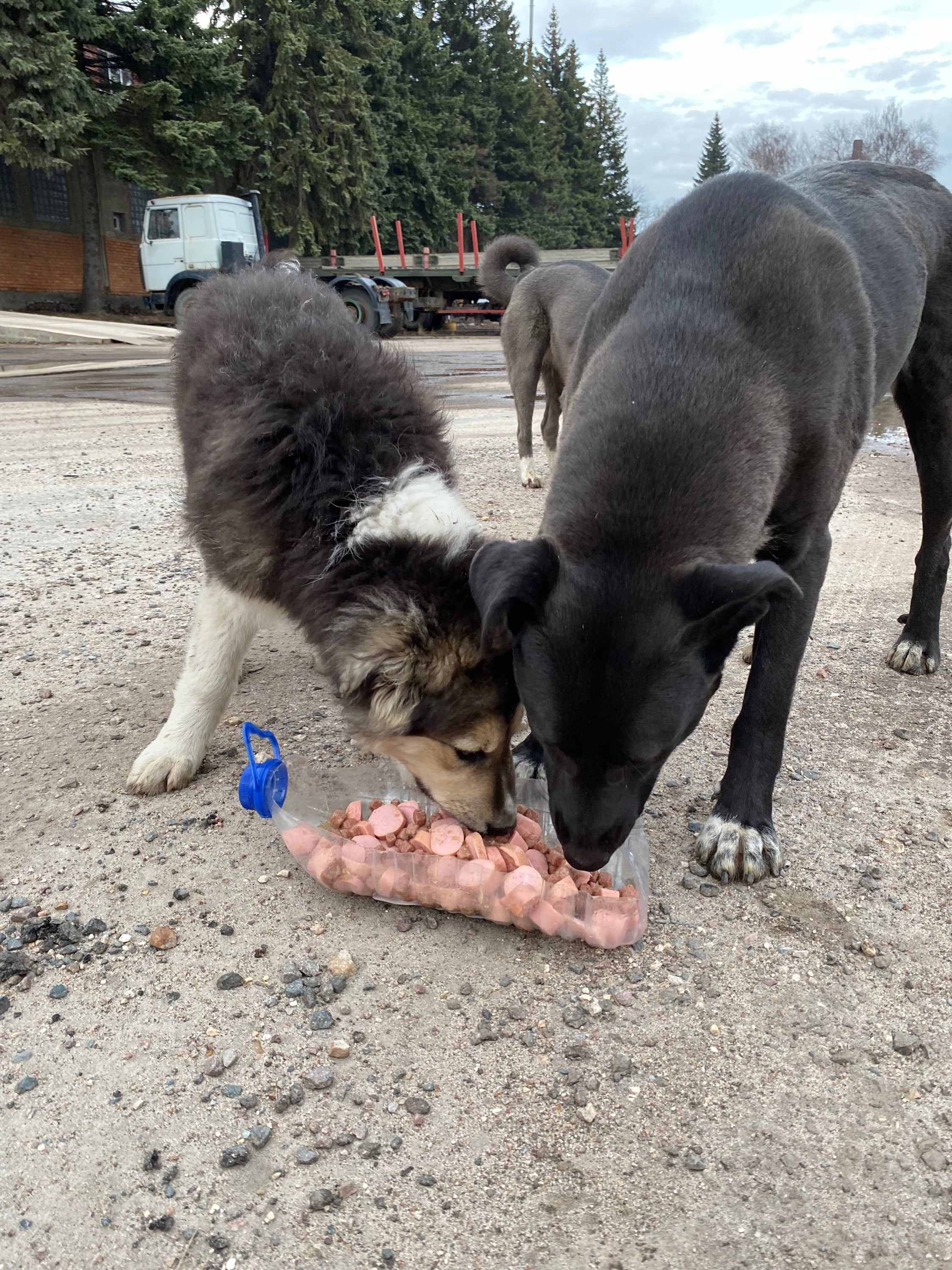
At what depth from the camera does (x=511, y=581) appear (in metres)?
2.12

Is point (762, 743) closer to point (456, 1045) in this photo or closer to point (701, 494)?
point (701, 494)

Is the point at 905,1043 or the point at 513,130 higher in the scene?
the point at 513,130

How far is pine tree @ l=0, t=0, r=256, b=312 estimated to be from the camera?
25141 millimetres

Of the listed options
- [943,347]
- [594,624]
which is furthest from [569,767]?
[943,347]

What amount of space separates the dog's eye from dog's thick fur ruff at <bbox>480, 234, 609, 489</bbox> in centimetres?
573

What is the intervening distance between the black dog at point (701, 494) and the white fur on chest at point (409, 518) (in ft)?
1.07

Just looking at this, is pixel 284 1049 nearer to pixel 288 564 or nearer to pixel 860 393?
pixel 288 564

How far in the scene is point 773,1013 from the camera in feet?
7.64

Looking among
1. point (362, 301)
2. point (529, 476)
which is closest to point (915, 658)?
point (529, 476)

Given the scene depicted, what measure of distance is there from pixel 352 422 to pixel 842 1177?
93.8 inches

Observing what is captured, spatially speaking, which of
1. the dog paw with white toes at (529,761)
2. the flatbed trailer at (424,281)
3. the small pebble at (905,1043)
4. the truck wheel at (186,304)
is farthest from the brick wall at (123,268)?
the small pebble at (905,1043)

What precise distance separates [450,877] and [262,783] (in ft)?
2.31

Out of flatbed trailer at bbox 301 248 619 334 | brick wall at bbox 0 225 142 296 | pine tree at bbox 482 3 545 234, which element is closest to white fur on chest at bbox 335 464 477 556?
flatbed trailer at bbox 301 248 619 334

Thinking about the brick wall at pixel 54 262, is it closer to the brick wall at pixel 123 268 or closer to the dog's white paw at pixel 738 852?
the brick wall at pixel 123 268
